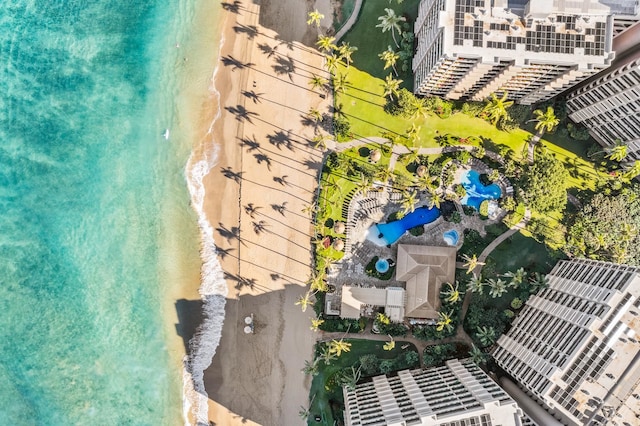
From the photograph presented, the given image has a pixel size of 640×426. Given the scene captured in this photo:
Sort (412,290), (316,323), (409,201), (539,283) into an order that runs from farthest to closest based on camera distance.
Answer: (412,290), (316,323), (539,283), (409,201)

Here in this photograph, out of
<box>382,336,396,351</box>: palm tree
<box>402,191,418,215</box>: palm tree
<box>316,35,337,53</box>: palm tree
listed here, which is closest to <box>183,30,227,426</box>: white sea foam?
<box>316,35,337,53</box>: palm tree

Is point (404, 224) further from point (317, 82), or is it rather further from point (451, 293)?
point (317, 82)

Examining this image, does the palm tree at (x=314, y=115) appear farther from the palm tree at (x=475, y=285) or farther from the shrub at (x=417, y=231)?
the palm tree at (x=475, y=285)

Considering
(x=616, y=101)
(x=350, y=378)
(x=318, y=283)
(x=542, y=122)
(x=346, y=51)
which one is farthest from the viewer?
(x=318, y=283)

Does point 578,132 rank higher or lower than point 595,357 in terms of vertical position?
higher

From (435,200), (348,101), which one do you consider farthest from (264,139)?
(435,200)

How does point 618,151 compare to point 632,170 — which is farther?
point 632,170

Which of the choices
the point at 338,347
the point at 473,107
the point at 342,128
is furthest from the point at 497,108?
the point at 338,347

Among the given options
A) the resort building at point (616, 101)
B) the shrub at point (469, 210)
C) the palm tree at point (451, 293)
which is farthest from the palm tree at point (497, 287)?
the resort building at point (616, 101)
